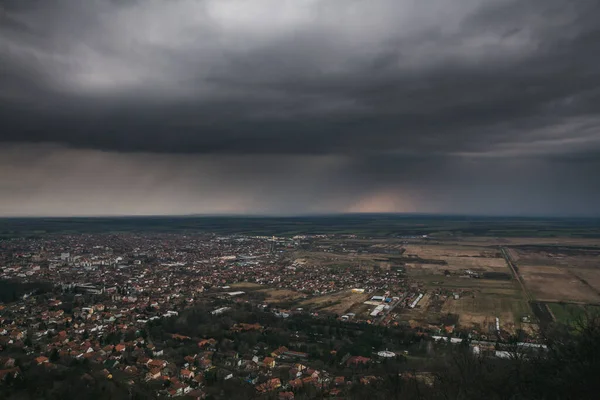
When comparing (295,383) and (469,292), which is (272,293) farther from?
(295,383)

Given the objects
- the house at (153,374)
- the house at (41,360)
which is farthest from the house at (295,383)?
the house at (41,360)

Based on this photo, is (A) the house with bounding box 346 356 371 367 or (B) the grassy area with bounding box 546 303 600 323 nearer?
(A) the house with bounding box 346 356 371 367

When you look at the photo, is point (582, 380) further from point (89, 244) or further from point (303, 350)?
point (89, 244)

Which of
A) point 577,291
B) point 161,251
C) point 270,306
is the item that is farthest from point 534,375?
point 161,251

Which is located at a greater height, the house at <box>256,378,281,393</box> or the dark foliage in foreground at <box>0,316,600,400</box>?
the dark foliage in foreground at <box>0,316,600,400</box>

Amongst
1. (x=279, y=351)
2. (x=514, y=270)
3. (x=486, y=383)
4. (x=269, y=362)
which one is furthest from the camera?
(x=514, y=270)

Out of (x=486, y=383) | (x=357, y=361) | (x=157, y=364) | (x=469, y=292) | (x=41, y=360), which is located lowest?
(x=357, y=361)

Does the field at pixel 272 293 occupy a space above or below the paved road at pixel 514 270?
below

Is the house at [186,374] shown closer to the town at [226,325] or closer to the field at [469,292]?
the town at [226,325]

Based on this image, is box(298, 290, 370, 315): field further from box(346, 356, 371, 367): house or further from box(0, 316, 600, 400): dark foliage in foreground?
box(0, 316, 600, 400): dark foliage in foreground

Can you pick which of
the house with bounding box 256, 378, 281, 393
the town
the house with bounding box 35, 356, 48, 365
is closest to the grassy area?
the town

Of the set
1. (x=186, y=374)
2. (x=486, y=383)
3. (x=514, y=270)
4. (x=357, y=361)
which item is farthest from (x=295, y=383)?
(x=514, y=270)
